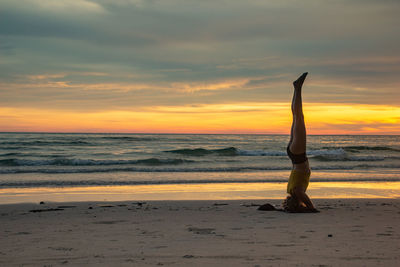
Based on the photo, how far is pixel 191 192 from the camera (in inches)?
507

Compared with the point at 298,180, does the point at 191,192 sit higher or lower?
lower

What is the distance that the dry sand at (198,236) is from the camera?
464 centimetres

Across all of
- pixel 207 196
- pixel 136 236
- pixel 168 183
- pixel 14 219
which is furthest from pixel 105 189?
pixel 136 236

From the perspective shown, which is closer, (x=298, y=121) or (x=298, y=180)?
(x=298, y=121)

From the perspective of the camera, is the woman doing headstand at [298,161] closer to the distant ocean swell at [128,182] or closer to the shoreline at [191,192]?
the shoreline at [191,192]

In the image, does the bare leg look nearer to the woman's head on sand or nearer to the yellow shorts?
the yellow shorts

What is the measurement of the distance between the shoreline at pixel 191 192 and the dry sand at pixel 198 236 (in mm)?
2267

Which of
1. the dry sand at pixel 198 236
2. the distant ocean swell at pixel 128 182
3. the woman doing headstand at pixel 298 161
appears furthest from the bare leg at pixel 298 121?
the distant ocean swell at pixel 128 182

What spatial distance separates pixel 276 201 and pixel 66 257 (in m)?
6.91

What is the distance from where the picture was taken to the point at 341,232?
6125mm

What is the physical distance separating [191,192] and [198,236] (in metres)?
6.95

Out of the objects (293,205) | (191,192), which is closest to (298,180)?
(293,205)

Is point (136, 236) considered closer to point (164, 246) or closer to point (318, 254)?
point (164, 246)

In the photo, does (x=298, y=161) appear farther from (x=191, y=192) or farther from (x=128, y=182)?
(x=128, y=182)
